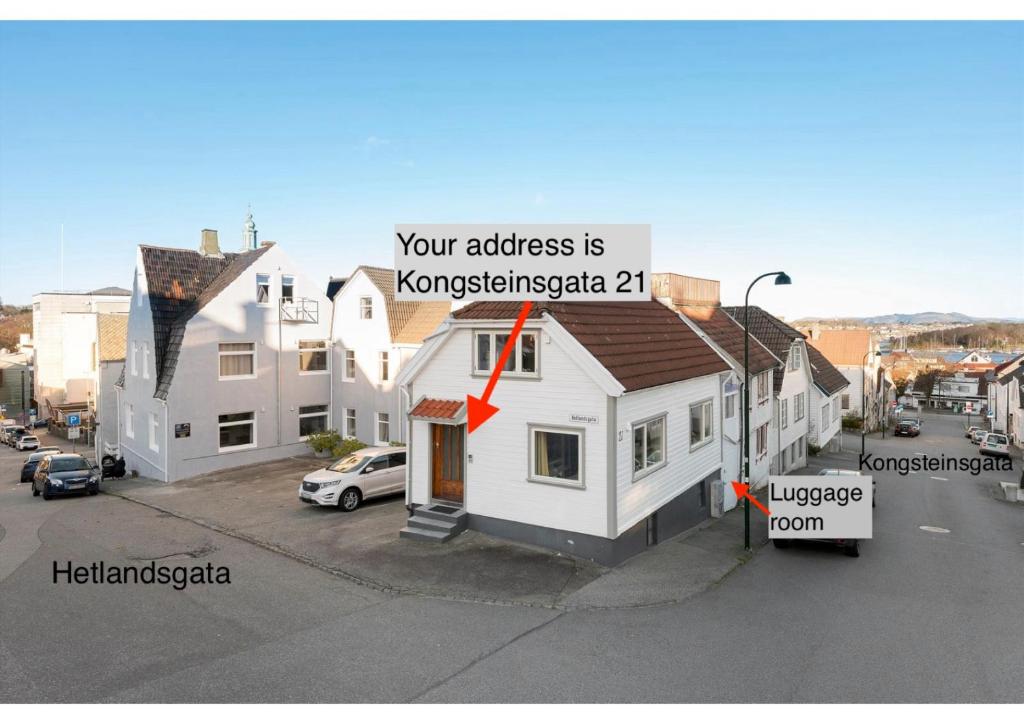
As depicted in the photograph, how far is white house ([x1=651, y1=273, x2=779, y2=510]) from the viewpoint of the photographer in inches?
821

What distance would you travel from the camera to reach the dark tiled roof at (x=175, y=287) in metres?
25.2

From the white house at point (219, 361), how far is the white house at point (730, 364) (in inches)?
613

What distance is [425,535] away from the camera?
50.8 ft

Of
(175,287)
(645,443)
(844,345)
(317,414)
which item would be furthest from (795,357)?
(844,345)

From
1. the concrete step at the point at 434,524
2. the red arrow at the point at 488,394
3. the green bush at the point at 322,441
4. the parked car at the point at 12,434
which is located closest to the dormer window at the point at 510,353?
the red arrow at the point at 488,394

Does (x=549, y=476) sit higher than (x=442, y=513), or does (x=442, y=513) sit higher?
(x=549, y=476)

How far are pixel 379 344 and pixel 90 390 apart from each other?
4649 cm

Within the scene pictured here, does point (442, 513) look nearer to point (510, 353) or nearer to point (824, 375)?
point (510, 353)

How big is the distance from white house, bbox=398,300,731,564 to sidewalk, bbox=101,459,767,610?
56cm

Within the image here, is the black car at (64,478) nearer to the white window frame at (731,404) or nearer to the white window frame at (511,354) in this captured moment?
the white window frame at (511,354)

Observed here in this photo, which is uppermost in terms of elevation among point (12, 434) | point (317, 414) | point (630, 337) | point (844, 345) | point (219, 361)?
point (844, 345)

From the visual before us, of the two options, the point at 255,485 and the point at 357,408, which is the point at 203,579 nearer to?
the point at 255,485

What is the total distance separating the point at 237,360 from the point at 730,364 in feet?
61.8

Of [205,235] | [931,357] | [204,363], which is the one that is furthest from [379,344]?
[931,357]
